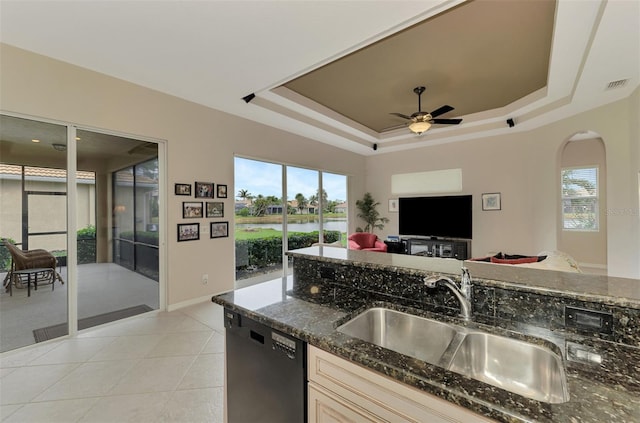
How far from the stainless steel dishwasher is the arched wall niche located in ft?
22.7

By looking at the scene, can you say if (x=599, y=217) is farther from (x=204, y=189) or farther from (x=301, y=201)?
(x=204, y=189)

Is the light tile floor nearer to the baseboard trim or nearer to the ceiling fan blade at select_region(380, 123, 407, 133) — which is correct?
the baseboard trim

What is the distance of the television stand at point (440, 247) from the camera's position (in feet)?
19.1

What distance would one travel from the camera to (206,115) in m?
4.00

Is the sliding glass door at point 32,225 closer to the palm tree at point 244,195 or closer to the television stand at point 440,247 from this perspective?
the palm tree at point 244,195

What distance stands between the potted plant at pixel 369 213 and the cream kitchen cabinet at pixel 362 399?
611 cm

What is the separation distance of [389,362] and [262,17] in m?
2.61

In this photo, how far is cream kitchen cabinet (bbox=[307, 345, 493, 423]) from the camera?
81 cm

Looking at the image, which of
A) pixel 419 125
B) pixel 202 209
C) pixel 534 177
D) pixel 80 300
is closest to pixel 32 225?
pixel 80 300

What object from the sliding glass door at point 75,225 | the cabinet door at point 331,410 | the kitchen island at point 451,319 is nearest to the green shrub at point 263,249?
the sliding glass door at point 75,225

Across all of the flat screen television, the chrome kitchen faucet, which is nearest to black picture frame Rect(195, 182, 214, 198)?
the chrome kitchen faucet

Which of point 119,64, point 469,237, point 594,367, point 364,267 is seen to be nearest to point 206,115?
point 119,64

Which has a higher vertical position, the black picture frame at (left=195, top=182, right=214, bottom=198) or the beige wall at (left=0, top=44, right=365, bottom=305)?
the beige wall at (left=0, top=44, right=365, bottom=305)

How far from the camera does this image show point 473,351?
3.75ft
